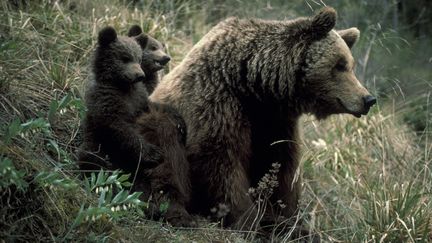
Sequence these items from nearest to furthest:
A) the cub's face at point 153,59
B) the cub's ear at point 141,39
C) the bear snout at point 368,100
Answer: the bear snout at point 368,100, the cub's ear at point 141,39, the cub's face at point 153,59

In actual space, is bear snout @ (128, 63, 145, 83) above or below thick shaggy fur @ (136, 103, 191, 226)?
above

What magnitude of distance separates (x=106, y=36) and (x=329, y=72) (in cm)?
174

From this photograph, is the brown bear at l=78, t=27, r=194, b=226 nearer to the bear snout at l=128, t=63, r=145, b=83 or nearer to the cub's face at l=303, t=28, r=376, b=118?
the bear snout at l=128, t=63, r=145, b=83

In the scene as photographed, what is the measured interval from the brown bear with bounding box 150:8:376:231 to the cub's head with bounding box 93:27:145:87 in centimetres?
62

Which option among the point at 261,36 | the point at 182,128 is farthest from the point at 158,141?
the point at 261,36

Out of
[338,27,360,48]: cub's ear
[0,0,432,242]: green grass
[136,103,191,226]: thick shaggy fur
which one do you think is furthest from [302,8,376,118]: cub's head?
[136,103,191,226]: thick shaggy fur

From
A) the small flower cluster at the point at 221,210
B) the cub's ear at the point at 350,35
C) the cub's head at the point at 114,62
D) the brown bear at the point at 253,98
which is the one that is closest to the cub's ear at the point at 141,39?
the brown bear at the point at 253,98

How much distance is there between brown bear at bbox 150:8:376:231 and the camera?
5.36 m

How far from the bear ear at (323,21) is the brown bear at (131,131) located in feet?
4.24

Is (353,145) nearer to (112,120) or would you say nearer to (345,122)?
(345,122)

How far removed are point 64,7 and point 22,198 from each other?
4.53 meters

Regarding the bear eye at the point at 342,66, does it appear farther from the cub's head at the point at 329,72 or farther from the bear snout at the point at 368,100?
the bear snout at the point at 368,100

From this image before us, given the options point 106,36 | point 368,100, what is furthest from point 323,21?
point 106,36

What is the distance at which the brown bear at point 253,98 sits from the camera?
5359 mm
